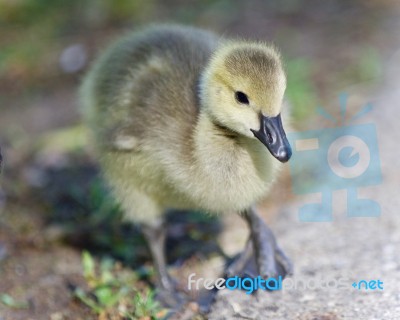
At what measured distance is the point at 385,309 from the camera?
2432 millimetres

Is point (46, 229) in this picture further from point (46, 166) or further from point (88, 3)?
point (88, 3)

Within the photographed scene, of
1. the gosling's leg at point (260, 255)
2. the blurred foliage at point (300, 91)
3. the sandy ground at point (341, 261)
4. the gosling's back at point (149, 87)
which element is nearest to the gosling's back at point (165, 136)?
the gosling's back at point (149, 87)

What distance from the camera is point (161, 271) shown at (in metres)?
2.93

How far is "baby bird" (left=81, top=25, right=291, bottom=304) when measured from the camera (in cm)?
237

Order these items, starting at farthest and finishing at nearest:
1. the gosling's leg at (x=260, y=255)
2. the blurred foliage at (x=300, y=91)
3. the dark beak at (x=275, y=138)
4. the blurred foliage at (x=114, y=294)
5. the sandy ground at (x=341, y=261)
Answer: the blurred foliage at (x=300, y=91), the gosling's leg at (x=260, y=255), the blurred foliage at (x=114, y=294), the sandy ground at (x=341, y=261), the dark beak at (x=275, y=138)

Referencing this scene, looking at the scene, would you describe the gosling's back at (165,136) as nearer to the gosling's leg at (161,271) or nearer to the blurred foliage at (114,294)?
the gosling's leg at (161,271)

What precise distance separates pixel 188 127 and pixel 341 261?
0.85 metres

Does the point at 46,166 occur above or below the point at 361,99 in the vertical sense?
below

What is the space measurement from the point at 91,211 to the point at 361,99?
5.85 ft

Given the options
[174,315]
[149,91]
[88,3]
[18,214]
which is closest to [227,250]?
[174,315]

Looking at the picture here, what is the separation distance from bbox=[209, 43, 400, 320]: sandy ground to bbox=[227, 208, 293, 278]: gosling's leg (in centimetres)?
8

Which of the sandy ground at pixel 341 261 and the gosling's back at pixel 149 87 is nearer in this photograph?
the sandy ground at pixel 341 261

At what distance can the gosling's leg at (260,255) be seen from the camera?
9.27ft

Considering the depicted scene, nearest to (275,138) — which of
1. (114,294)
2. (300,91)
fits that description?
(114,294)
